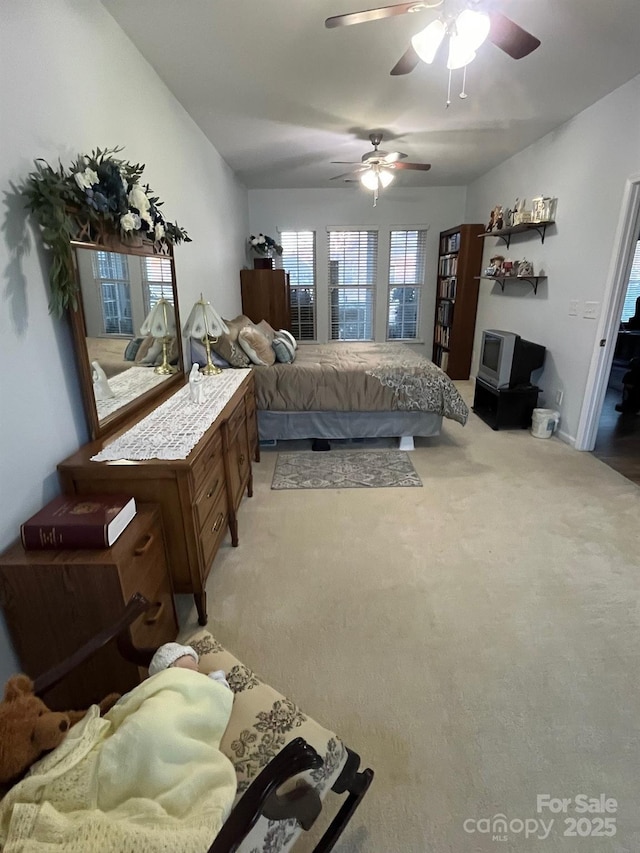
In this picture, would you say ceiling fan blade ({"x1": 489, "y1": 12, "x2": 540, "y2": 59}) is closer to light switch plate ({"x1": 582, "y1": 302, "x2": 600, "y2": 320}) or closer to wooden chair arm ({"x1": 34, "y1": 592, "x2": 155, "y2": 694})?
light switch plate ({"x1": 582, "y1": 302, "x2": 600, "y2": 320})

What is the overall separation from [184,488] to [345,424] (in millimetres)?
2136

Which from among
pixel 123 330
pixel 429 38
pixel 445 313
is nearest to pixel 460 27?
pixel 429 38

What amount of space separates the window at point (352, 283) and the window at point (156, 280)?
13.7 ft

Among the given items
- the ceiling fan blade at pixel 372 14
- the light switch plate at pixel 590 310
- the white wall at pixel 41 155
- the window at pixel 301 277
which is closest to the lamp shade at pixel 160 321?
the white wall at pixel 41 155

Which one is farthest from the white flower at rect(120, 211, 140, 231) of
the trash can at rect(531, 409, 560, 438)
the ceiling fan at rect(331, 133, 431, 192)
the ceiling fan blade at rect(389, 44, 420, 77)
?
the trash can at rect(531, 409, 560, 438)

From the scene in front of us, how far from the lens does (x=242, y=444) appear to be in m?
2.54

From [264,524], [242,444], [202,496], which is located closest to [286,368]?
[242,444]

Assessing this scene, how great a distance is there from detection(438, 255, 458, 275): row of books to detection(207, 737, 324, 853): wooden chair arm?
231 inches

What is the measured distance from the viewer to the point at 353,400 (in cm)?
343

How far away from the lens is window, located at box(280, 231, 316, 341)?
6.21 meters

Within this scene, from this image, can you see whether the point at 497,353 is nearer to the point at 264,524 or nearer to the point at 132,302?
the point at 264,524

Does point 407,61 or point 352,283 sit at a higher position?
point 407,61

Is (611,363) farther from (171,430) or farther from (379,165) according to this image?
(171,430)

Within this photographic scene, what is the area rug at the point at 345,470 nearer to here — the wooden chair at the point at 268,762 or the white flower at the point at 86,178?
the wooden chair at the point at 268,762
